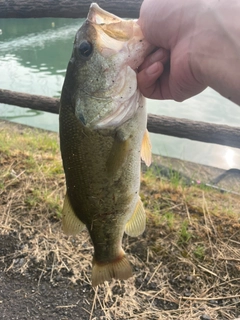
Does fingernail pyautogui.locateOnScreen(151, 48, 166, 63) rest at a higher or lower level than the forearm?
lower

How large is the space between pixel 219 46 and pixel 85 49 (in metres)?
0.55

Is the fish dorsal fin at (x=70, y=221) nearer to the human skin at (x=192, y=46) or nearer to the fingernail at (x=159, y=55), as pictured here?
the human skin at (x=192, y=46)

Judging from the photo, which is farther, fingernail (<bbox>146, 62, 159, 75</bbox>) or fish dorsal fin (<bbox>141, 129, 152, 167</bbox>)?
fish dorsal fin (<bbox>141, 129, 152, 167</bbox>)

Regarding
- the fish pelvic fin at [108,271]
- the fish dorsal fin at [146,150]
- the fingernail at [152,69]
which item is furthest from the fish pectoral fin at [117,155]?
the fish pelvic fin at [108,271]

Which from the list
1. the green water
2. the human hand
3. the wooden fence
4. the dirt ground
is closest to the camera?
the human hand

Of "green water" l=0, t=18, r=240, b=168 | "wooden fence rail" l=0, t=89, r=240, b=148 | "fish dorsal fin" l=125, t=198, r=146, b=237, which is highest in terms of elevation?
"fish dorsal fin" l=125, t=198, r=146, b=237

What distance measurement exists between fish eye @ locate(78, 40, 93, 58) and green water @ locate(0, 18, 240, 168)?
403 cm

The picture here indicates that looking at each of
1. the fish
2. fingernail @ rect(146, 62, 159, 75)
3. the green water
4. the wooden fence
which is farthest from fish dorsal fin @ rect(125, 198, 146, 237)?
the green water

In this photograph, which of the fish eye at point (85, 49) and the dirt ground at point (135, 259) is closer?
the fish eye at point (85, 49)

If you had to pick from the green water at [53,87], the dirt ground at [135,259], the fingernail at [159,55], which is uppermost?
the fingernail at [159,55]

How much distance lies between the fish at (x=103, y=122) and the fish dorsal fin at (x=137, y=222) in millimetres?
101

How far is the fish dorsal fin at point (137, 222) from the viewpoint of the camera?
1.84 metres

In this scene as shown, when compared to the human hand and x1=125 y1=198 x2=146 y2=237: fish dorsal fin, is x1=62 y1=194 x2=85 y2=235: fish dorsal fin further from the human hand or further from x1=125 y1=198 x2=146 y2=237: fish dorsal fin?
the human hand

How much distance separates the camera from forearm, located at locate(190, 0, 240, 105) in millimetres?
1111
